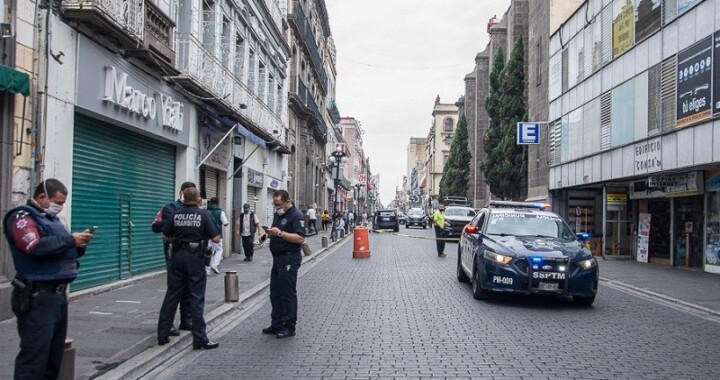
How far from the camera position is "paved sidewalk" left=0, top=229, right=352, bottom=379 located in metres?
6.81

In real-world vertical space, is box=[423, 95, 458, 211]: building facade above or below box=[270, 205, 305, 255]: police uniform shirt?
above

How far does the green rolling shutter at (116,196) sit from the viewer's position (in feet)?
36.9

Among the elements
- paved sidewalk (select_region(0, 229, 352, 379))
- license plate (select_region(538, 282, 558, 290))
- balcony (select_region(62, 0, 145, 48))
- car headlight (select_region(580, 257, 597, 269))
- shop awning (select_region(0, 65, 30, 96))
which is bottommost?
paved sidewalk (select_region(0, 229, 352, 379))

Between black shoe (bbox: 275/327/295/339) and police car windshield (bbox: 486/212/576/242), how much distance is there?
5.16 m

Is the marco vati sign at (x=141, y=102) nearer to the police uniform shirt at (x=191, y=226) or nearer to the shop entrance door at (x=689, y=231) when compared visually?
the police uniform shirt at (x=191, y=226)

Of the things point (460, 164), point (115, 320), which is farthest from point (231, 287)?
point (460, 164)

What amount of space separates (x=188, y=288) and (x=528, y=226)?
704 centimetres

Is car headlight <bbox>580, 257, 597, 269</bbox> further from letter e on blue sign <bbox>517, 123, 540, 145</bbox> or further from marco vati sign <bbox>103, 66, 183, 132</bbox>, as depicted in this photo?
letter e on blue sign <bbox>517, 123, 540, 145</bbox>

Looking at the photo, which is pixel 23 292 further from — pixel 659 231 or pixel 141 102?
pixel 659 231

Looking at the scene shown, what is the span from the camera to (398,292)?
13.0 m

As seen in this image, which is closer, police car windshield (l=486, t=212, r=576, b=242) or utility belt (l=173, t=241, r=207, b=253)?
utility belt (l=173, t=241, r=207, b=253)

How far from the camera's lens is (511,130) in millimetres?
41188

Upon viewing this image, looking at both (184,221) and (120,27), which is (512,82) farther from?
(184,221)

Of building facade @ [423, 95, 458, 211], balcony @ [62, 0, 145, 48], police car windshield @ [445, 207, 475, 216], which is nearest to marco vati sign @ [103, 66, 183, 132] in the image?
balcony @ [62, 0, 145, 48]
